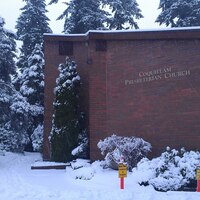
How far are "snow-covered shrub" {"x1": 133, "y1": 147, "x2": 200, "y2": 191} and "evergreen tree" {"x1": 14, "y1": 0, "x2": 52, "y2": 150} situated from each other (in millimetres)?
15620

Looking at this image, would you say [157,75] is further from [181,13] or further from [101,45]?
[181,13]

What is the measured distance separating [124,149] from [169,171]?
8.78 ft

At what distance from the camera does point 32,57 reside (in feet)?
96.1

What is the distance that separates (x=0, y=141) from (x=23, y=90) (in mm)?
3847

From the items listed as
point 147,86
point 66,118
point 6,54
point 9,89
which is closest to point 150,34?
point 147,86

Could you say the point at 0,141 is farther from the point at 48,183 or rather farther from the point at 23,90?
the point at 48,183

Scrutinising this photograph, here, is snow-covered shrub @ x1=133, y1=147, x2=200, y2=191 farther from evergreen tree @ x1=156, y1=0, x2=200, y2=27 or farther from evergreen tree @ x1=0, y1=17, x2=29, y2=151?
evergreen tree @ x1=156, y1=0, x2=200, y2=27

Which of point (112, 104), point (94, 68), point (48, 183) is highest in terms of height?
point (94, 68)

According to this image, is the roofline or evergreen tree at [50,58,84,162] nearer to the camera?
the roofline

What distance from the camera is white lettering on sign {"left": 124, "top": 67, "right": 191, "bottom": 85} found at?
48.7 feet

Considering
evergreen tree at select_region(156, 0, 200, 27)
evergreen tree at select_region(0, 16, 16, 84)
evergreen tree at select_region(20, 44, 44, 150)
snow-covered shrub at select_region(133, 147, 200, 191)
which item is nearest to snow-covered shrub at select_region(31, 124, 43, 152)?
evergreen tree at select_region(20, 44, 44, 150)

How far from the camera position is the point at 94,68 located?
16375 mm

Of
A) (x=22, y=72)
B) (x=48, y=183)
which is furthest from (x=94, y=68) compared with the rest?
(x=22, y=72)

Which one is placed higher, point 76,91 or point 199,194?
point 76,91
